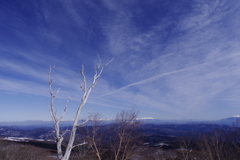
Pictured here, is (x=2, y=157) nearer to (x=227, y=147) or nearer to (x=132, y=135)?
(x=132, y=135)

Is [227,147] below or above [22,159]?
above

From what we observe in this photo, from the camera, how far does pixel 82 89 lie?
4.72m

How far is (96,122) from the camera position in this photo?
17.0 m

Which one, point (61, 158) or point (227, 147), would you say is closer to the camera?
point (61, 158)

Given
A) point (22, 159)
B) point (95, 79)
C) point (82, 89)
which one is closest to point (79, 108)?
point (82, 89)

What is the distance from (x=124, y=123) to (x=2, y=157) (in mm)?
23386

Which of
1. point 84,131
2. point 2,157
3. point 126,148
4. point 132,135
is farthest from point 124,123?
point 2,157

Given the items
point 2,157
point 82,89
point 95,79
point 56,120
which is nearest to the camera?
point 56,120

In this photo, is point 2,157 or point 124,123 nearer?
point 124,123

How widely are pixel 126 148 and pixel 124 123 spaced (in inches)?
134

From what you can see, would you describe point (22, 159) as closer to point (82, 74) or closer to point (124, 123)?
point (124, 123)

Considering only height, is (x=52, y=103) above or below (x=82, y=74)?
below

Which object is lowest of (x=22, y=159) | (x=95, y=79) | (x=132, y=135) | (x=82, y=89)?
(x=22, y=159)

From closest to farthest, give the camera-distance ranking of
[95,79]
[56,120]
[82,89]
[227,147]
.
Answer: [56,120]
[82,89]
[95,79]
[227,147]
